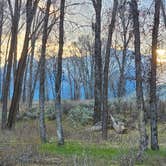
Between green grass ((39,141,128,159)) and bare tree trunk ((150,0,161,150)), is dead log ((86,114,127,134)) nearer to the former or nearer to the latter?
green grass ((39,141,128,159))

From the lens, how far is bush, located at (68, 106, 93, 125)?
35.2 meters

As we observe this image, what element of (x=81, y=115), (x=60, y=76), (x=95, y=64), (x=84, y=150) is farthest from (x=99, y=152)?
(x=81, y=115)

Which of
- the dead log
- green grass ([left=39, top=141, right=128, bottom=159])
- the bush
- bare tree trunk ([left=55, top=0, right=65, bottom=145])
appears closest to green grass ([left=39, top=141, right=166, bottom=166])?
green grass ([left=39, top=141, right=128, bottom=159])

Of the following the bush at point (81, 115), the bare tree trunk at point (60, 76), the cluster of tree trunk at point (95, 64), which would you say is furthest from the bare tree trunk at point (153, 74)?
the bush at point (81, 115)

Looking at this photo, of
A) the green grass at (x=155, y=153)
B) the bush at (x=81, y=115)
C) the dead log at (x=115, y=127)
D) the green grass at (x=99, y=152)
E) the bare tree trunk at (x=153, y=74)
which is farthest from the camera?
the bush at (x=81, y=115)

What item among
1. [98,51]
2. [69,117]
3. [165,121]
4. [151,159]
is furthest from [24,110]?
[151,159]

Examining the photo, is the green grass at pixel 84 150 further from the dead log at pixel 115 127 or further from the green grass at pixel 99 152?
the dead log at pixel 115 127

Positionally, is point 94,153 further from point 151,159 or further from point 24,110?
point 24,110

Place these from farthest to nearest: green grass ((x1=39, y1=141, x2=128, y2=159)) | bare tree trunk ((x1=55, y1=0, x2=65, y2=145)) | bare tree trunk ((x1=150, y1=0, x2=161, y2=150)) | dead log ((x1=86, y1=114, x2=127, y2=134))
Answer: dead log ((x1=86, y1=114, x2=127, y2=134)) → bare tree trunk ((x1=55, y1=0, x2=65, y2=145)) → bare tree trunk ((x1=150, y1=0, x2=161, y2=150)) → green grass ((x1=39, y1=141, x2=128, y2=159))

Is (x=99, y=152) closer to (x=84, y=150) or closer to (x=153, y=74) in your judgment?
(x=84, y=150)

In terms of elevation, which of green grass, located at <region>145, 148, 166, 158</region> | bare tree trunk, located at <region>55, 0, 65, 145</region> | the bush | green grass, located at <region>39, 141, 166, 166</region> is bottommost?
green grass, located at <region>145, 148, 166, 158</region>

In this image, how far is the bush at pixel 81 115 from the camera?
116 ft

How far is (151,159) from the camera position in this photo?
16.3m

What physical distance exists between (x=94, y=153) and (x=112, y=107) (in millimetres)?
21124
